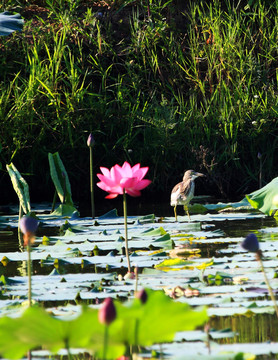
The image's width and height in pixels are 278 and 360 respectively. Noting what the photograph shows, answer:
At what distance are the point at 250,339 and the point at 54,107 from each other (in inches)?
205

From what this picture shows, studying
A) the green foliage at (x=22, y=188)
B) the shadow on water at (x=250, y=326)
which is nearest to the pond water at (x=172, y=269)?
the shadow on water at (x=250, y=326)

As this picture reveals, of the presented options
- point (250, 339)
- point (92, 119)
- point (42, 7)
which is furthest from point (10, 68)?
point (250, 339)

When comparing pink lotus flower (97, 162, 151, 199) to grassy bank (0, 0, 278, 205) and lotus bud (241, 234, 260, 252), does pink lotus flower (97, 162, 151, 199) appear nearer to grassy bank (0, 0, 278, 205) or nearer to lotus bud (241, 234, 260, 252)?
lotus bud (241, 234, 260, 252)

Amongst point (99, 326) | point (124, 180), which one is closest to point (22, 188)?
point (124, 180)

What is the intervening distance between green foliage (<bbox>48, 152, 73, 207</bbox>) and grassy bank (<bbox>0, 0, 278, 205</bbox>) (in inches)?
43.2

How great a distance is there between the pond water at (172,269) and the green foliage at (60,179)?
1.15 ft

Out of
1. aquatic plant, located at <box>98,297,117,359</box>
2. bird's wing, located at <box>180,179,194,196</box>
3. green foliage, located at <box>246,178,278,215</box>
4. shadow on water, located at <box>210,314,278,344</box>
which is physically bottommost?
bird's wing, located at <box>180,179,194,196</box>

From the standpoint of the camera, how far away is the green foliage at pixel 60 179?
220 inches

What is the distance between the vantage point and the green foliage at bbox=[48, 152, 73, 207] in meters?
5.58

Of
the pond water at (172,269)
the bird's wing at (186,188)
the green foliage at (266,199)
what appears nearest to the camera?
the pond water at (172,269)

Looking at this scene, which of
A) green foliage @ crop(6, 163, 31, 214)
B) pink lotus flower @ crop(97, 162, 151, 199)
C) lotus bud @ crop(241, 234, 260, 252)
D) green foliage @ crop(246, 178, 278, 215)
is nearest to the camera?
lotus bud @ crop(241, 234, 260, 252)

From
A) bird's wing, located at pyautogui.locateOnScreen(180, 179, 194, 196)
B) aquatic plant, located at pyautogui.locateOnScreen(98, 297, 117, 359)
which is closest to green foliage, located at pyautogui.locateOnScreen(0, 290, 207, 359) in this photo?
aquatic plant, located at pyautogui.locateOnScreen(98, 297, 117, 359)

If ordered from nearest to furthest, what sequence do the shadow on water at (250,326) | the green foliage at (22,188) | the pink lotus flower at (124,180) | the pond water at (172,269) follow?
the shadow on water at (250,326) → the pond water at (172,269) → the pink lotus flower at (124,180) → the green foliage at (22,188)

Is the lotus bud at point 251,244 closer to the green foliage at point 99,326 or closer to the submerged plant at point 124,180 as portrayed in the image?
the green foliage at point 99,326
